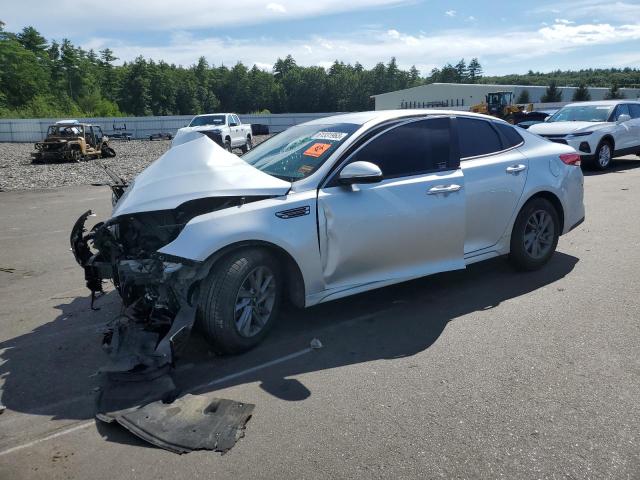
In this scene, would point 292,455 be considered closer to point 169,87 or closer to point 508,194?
point 508,194

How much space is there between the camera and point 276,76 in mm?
147875

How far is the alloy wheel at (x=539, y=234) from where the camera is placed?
5.88 m

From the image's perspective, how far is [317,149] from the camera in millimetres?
4836

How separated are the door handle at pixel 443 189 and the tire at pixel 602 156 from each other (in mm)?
11257

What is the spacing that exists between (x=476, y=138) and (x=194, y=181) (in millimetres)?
2937

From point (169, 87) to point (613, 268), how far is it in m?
117

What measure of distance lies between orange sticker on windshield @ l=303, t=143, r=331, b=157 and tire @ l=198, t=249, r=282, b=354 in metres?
1.09

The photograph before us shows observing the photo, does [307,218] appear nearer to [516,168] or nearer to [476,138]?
[476,138]

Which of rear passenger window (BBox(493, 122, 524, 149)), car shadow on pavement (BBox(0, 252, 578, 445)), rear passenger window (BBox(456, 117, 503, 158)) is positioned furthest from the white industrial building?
car shadow on pavement (BBox(0, 252, 578, 445))

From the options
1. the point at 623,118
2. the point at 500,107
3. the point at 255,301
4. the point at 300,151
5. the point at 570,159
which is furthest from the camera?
the point at 500,107

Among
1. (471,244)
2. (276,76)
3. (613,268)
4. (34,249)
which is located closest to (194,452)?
(471,244)

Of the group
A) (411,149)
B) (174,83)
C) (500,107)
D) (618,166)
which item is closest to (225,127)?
(618,166)

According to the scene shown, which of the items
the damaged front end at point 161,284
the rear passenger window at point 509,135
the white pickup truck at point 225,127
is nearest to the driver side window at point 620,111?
the rear passenger window at point 509,135

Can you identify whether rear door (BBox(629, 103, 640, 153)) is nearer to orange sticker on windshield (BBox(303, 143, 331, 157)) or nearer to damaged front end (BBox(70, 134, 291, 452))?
orange sticker on windshield (BBox(303, 143, 331, 157))
